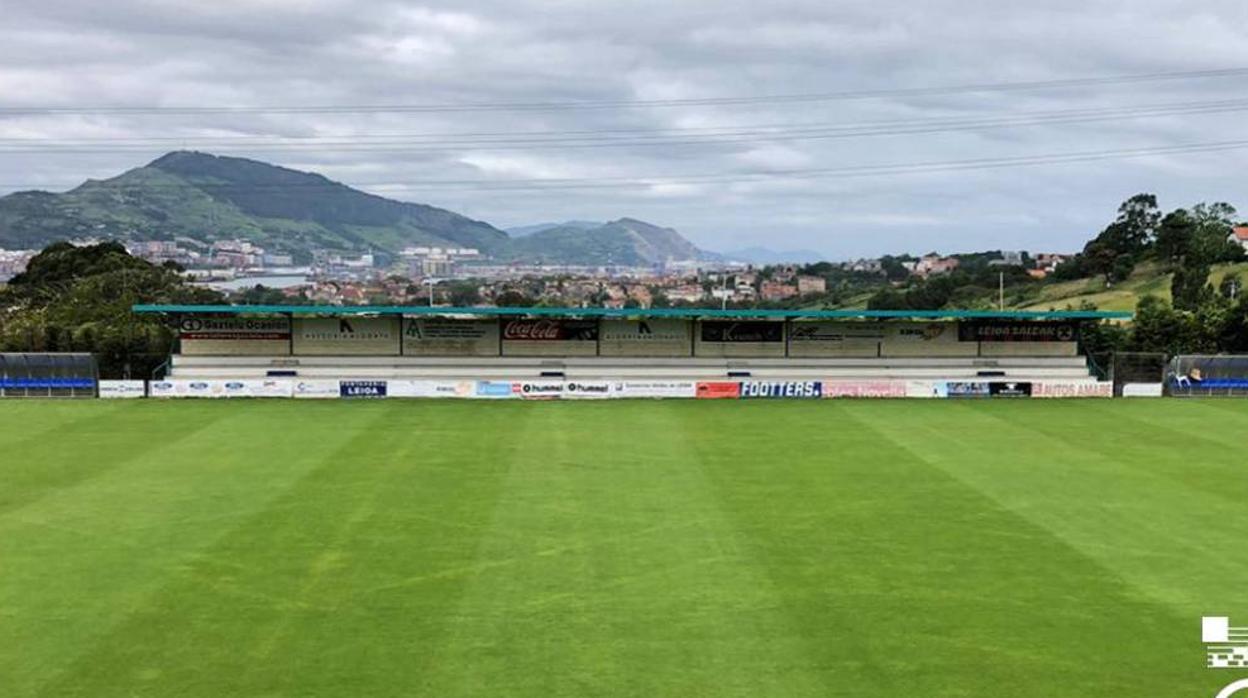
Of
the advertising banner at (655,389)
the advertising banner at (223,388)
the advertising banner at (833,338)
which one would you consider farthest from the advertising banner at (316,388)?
the advertising banner at (833,338)

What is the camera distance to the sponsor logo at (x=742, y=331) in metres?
45.0

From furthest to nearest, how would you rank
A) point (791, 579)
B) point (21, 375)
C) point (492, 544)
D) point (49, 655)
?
point (21, 375) → point (492, 544) → point (791, 579) → point (49, 655)

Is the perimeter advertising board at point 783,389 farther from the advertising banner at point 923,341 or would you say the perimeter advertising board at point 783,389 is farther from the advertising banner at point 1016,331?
the advertising banner at point 1016,331

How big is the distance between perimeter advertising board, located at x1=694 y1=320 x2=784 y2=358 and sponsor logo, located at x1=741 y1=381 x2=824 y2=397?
16.5ft

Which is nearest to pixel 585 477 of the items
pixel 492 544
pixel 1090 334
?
pixel 492 544

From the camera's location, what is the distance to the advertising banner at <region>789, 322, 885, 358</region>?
148ft

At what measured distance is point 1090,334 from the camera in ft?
180

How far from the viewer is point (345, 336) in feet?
144

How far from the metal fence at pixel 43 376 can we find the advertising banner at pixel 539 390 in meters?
16.1

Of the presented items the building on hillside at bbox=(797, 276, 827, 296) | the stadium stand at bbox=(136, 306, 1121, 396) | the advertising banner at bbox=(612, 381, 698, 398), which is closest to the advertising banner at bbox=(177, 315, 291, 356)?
the stadium stand at bbox=(136, 306, 1121, 396)

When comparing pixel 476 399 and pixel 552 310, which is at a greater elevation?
pixel 552 310

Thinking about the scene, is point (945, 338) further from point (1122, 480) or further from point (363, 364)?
point (363, 364)

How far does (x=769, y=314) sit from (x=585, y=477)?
2022 centimetres

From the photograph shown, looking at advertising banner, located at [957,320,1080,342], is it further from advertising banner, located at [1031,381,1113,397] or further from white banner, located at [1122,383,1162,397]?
white banner, located at [1122,383,1162,397]
